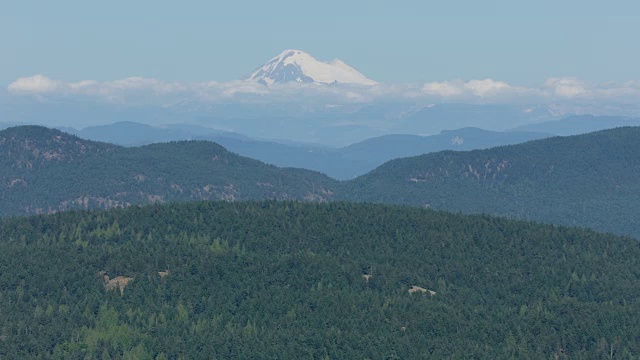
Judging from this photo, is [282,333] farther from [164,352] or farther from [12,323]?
[12,323]

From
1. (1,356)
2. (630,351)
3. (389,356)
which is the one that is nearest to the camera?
(1,356)

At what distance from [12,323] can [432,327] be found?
83.9 m

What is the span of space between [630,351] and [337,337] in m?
59.4

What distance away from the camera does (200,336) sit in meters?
186

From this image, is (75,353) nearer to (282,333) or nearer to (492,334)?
(282,333)

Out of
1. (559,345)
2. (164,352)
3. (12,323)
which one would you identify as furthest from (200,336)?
(559,345)

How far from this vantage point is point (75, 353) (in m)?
173

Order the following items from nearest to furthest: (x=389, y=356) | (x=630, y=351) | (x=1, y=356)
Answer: (x=1, y=356), (x=389, y=356), (x=630, y=351)

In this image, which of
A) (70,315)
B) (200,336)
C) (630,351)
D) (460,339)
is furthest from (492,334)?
(70,315)

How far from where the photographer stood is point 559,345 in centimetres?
19750

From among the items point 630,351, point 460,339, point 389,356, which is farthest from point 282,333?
point 630,351

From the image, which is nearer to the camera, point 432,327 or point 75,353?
point 75,353

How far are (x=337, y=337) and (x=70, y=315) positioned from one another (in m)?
55.1

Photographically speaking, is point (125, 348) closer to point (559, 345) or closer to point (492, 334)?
point (492, 334)
